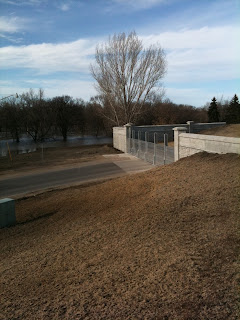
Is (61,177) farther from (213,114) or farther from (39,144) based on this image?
(213,114)

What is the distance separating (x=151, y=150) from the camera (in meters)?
18.4

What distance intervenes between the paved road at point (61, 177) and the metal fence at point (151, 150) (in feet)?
2.59

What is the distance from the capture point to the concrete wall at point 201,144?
9.27m

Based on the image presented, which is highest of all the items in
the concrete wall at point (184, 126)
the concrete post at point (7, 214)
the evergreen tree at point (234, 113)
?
the evergreen tree at point (234, 113)

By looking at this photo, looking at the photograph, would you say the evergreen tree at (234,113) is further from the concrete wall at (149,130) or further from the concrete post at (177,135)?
the concrete post at (177,135)

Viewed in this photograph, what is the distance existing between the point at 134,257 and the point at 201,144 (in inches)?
313

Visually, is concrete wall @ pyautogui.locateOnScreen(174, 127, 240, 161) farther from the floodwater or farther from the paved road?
the floodwater

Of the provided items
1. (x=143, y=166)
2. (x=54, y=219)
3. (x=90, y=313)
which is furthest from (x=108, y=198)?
(x=143, y=166)

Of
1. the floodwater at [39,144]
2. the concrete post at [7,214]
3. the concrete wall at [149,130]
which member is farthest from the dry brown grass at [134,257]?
the floodwater at [39,144]

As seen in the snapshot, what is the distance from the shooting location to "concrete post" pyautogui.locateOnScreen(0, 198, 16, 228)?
7096mm

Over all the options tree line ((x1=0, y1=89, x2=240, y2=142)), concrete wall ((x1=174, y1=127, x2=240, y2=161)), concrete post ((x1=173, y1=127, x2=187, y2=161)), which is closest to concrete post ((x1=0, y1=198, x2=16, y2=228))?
concrete wall ((x1=174, y1=127, x2=240, y2=161))

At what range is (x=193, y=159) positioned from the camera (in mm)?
10273

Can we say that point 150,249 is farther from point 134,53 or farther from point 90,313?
point 134,53

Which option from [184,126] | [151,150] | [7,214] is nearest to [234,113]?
[184,126]
